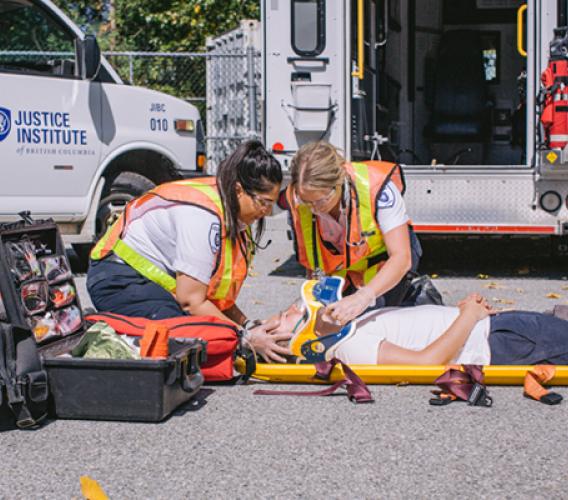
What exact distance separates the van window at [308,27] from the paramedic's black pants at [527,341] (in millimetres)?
4538

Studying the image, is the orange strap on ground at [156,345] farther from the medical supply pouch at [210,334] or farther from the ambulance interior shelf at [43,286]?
the ambulance interior shelf at [43,286]

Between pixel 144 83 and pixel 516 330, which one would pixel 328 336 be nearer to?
pixel 516 330

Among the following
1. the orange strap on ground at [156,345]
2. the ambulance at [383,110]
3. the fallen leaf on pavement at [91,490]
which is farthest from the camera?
the ambulance at [383,110]

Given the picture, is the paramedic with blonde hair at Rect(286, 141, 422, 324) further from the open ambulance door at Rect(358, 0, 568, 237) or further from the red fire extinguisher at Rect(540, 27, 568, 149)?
the open ambulance door at Rect(358, 0, 568, 237)

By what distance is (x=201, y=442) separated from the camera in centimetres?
392

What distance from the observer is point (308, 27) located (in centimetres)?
879

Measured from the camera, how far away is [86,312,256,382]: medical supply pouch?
4.55 meters

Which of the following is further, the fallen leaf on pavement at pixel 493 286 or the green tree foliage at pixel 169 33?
the green tree foliage at pixel 169 33

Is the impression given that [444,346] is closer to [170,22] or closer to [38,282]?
[38,282]

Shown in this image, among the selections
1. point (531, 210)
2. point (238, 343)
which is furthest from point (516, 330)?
point (531, 210)

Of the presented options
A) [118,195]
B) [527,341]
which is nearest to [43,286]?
[527,341]

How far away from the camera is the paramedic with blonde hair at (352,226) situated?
192 inches

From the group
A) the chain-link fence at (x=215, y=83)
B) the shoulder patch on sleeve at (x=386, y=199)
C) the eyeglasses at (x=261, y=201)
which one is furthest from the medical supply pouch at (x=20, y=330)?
the chain-link fence at (x=215, y=83)

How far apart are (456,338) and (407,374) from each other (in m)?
0.26
